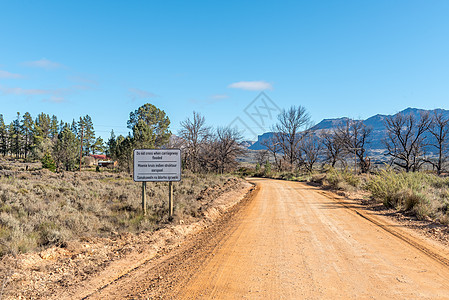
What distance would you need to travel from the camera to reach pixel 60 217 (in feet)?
27.9

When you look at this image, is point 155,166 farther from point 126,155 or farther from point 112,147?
point 112,147

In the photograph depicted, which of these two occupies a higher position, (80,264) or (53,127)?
(53,127)

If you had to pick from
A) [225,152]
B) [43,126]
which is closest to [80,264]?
[225,152]

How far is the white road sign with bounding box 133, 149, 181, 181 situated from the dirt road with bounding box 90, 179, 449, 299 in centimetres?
274

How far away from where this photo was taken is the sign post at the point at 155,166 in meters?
10.2

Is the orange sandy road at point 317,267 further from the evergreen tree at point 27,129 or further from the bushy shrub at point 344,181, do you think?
the evergreen tree at point 27,129

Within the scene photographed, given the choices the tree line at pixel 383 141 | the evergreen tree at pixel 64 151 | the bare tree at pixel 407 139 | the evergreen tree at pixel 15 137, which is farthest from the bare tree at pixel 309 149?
the evergreen tree at pixel 15 137

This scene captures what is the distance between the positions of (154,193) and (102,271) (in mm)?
9932

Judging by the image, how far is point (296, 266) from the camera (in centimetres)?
529

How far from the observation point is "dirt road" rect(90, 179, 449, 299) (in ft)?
14.0

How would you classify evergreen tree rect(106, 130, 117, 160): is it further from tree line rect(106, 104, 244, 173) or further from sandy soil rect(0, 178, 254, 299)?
sandy soil rect(0, 178, 254, 299)

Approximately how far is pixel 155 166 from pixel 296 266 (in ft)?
21.7

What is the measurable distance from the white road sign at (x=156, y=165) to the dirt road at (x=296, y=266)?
2.74 m

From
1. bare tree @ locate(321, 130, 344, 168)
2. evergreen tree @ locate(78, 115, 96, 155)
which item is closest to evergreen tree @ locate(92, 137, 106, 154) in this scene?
evergreen tree @ locate(78, 115, 96, 155)
